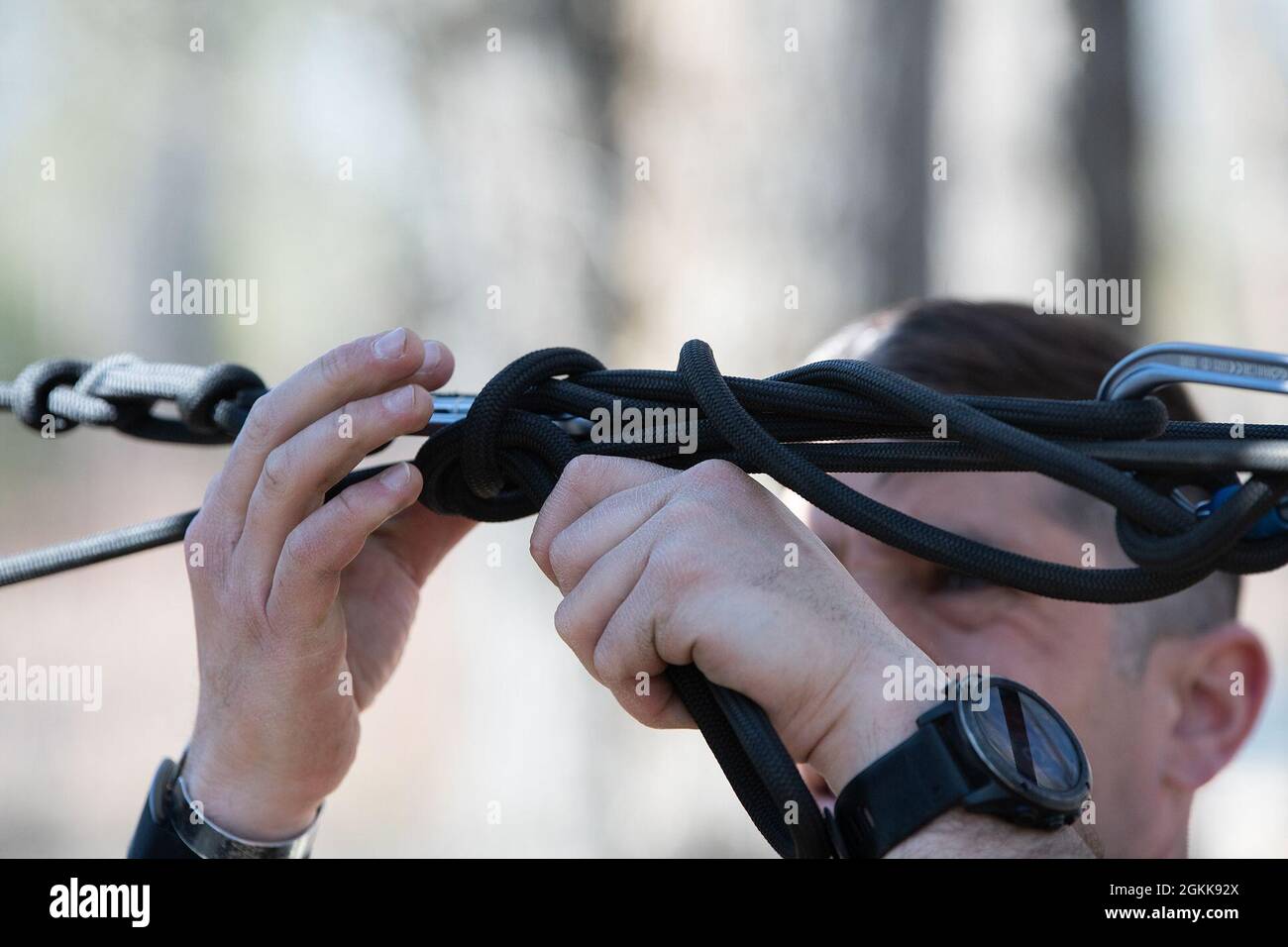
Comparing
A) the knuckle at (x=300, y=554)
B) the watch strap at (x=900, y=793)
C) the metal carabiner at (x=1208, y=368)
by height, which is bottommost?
the watch strap at (x=900, y=793)

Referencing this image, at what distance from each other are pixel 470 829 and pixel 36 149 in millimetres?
3200

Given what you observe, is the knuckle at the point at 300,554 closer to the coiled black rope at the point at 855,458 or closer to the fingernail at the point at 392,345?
the coiled black rope at the point at 855,458

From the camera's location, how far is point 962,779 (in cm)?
74

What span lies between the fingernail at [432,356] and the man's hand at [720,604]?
154 millimetres

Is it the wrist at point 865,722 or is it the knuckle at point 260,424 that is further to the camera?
the knuckle at point 260,424

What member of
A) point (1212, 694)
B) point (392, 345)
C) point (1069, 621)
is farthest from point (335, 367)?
point (1212, 694)

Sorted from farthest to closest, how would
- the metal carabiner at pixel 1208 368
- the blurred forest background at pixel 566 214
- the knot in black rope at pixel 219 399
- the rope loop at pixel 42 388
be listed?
the blurred forest background at pixel 566 214, the rope loop at pixel 42 388, the knot in black rope at pixel 219 399, the metal carabiner at pixel 1208 368

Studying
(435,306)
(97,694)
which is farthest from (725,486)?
(97,694)

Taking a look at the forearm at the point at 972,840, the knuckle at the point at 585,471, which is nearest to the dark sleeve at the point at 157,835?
the knuckle at the point at 585,471

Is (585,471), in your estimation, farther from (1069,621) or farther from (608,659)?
(1069,621)

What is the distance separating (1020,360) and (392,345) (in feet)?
2.96

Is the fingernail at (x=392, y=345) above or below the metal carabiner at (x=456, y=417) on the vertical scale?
above

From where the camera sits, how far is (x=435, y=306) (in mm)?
3207

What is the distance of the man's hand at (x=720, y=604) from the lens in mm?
782
